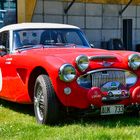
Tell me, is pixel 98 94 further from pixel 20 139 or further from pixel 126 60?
pixel 20 139

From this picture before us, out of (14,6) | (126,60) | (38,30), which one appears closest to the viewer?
(126,60)

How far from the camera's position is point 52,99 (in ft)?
22.6

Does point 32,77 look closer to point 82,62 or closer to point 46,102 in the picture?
point 46,102

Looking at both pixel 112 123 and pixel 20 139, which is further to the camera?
pixel 112 123

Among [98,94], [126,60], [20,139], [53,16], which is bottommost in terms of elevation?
[20,139]

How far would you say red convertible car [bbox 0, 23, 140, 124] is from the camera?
22.6 ft

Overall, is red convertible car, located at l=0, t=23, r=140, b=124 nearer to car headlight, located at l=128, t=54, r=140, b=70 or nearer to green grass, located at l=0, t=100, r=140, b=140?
car headlight, located at l=128, t=54, r=140, b=70

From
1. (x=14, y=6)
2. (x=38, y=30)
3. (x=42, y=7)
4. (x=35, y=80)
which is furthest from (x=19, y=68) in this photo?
(x=42, y=7)

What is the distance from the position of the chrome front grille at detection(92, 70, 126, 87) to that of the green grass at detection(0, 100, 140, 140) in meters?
0.59

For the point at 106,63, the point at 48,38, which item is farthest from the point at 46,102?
the point at 48,38

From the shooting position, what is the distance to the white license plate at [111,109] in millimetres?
7043

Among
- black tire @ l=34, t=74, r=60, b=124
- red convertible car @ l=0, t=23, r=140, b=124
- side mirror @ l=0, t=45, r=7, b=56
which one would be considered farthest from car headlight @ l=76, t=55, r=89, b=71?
side mirror @ l=0, t=45, r=7, b=56

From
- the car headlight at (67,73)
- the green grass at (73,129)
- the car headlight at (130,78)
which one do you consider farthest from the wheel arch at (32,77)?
the car headlight at (130,78)

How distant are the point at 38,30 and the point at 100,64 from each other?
2.06 meters
